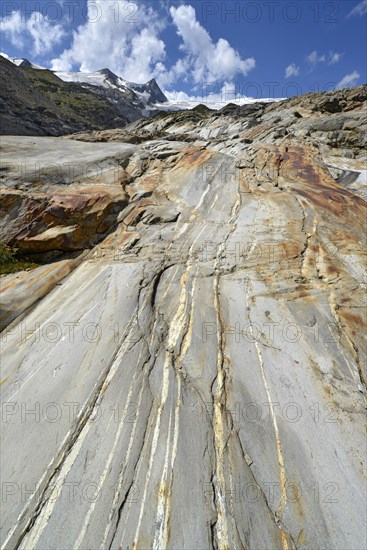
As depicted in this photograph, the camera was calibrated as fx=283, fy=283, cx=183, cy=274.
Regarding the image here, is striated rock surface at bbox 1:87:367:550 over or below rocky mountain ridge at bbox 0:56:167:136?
below

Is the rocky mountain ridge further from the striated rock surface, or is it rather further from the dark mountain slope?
the striated rock surface

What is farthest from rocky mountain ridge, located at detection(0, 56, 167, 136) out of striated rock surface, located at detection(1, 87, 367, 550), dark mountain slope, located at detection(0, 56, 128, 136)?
striated rock surface, located at detection(1, 87, 367, 550)

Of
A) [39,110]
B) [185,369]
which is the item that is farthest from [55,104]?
[185,369]

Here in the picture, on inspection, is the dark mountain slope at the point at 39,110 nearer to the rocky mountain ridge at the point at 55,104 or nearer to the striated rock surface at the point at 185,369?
the rocky mountain ridge at the point at 55,104

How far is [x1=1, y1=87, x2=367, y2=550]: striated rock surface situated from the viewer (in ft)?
17.2

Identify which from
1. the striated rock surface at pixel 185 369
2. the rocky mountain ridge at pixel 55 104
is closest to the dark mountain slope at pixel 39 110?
the rocky mountain ridge at pixel 55 104

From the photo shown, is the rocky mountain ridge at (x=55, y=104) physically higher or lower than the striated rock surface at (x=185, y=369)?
higher

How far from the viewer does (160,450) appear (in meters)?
5.94

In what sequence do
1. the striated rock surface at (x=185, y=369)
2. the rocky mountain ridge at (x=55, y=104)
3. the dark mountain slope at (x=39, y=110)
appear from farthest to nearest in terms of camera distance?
the rocky mountain ridge at (x=55, y=104) < the dark mountain slope at (x=39, y=110) < the striated rock surface at (x=185, y=369)

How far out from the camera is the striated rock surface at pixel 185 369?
207 inches

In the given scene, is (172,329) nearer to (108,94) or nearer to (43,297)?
(43,297)

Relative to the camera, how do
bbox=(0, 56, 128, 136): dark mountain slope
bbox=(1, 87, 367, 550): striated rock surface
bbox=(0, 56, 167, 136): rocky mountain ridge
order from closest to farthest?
bbox=(1, 87, 367, 550): striated rock surface < bbox=(0, 56, 128, 136): dark mountain slope < bbox=(0, 56, 167, 136): rocky mountain ridge

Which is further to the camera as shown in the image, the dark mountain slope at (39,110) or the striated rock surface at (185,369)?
the dark mountain slope at (39,110)

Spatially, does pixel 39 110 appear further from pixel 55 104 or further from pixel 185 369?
pixel 185 369
